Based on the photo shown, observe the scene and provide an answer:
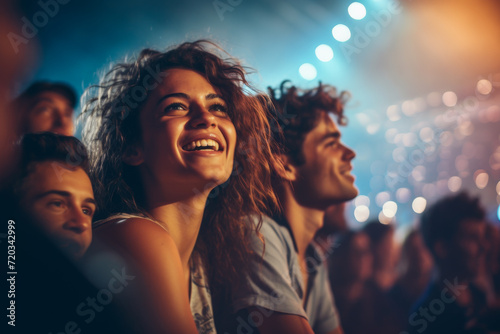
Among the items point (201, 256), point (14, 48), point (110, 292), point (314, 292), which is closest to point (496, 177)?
point (314, 292)

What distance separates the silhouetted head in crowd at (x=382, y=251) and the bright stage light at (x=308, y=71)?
0.71 m

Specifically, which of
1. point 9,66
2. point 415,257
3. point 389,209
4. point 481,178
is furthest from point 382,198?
point 9,66

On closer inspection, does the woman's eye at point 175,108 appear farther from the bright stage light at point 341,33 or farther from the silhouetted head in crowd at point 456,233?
the silhouetted head in crowd at point 456,233

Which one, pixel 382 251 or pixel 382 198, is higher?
pixel 382 198

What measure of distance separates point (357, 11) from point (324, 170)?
0.78 m

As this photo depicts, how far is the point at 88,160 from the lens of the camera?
114cm

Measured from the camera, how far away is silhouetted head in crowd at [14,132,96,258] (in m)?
1.03

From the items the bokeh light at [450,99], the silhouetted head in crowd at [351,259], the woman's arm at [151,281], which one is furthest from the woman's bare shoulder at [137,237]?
the bokeh light at [450,99]

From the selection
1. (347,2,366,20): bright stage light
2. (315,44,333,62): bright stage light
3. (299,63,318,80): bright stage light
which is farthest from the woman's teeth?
(347,2,366,20): bright stage light

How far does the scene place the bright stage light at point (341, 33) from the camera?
66.1 inches

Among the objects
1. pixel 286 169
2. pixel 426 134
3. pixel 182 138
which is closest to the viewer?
pixel 182 138

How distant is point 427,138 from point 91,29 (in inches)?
62.9

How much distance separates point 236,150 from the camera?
1343 millimetres

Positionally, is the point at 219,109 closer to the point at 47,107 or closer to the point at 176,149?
the point at 176,149
